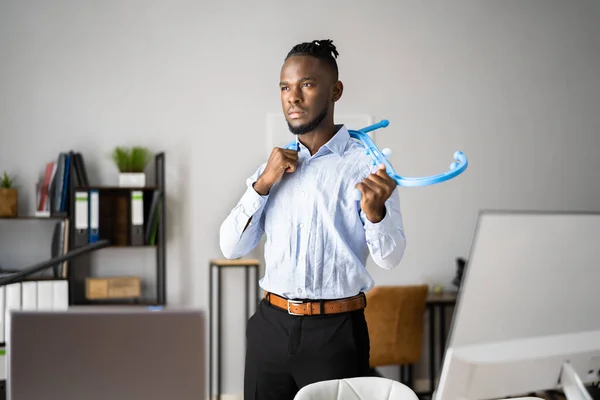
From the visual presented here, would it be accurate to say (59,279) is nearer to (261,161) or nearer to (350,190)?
(261,161)

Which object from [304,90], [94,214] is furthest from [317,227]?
[94,214]

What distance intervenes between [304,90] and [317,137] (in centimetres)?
17

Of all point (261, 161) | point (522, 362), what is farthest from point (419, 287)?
point (522, 362)

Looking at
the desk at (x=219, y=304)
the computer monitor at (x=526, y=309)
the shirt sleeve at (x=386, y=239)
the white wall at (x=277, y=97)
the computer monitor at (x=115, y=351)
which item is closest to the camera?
the computer monitor at (x=526, y=309)

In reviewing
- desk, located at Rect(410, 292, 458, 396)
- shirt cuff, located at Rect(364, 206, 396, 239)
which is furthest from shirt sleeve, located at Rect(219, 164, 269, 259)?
desk, located at Rect(410, 292, 458, 396)

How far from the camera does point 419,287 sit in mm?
3828

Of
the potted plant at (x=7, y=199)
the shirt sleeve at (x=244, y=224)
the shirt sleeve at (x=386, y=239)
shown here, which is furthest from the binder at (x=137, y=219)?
the shirt sleeve at (x=386, y=239)

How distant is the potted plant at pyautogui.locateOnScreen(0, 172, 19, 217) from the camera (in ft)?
12.2

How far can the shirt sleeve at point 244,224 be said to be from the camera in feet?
6.28

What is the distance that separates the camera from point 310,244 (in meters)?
1.93

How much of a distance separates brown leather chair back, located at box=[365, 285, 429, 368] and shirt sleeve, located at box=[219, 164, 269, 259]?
5.91 ft

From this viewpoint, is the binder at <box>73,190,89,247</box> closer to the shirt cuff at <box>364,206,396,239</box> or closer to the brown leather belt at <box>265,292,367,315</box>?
the brown leather belt at <box>265,292,367,315</box>

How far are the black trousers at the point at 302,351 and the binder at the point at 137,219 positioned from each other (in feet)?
6.58

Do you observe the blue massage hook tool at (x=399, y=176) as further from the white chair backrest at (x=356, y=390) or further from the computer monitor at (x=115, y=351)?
the computer monitor at (x=115, y=351)
